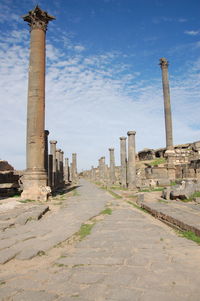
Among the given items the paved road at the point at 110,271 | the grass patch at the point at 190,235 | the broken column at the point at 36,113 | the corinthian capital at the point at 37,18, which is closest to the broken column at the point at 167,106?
the broken column at the point at 36,113

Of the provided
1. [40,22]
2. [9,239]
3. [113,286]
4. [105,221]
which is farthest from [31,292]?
[40,22]

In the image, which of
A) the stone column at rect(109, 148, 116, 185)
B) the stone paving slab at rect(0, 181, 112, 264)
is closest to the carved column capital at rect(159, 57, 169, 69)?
the stone column at rect(109, 148, 116, 185)

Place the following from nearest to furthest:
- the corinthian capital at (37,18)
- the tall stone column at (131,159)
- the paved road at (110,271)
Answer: the paved road at (110,271)
the corinthian capital at (37,18)
the tall stone column at (131,159)

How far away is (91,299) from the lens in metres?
2.27

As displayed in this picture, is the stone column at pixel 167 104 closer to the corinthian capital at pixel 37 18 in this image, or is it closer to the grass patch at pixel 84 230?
the corinthian capital at pixel 37 18

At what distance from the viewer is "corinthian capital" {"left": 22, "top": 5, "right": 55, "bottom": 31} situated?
1286 centimetres

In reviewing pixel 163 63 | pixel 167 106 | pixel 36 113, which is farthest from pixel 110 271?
pixel 163 63

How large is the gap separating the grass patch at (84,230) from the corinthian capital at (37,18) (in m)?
11.4

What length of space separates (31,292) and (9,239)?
229 cm

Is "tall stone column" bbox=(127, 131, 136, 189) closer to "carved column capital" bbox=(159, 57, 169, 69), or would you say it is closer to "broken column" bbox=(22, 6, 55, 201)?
"broken column" bbox=(22, 6, 55, 201)

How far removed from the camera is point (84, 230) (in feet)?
17.5

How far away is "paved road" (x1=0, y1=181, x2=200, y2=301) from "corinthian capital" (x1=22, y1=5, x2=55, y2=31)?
11897mm

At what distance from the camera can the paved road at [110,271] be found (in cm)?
238

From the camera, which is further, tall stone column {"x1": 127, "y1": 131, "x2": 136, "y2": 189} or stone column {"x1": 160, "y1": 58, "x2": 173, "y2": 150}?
stone column {"x1": 160, "y1": 58, "x2": 173, "y2": 150}
